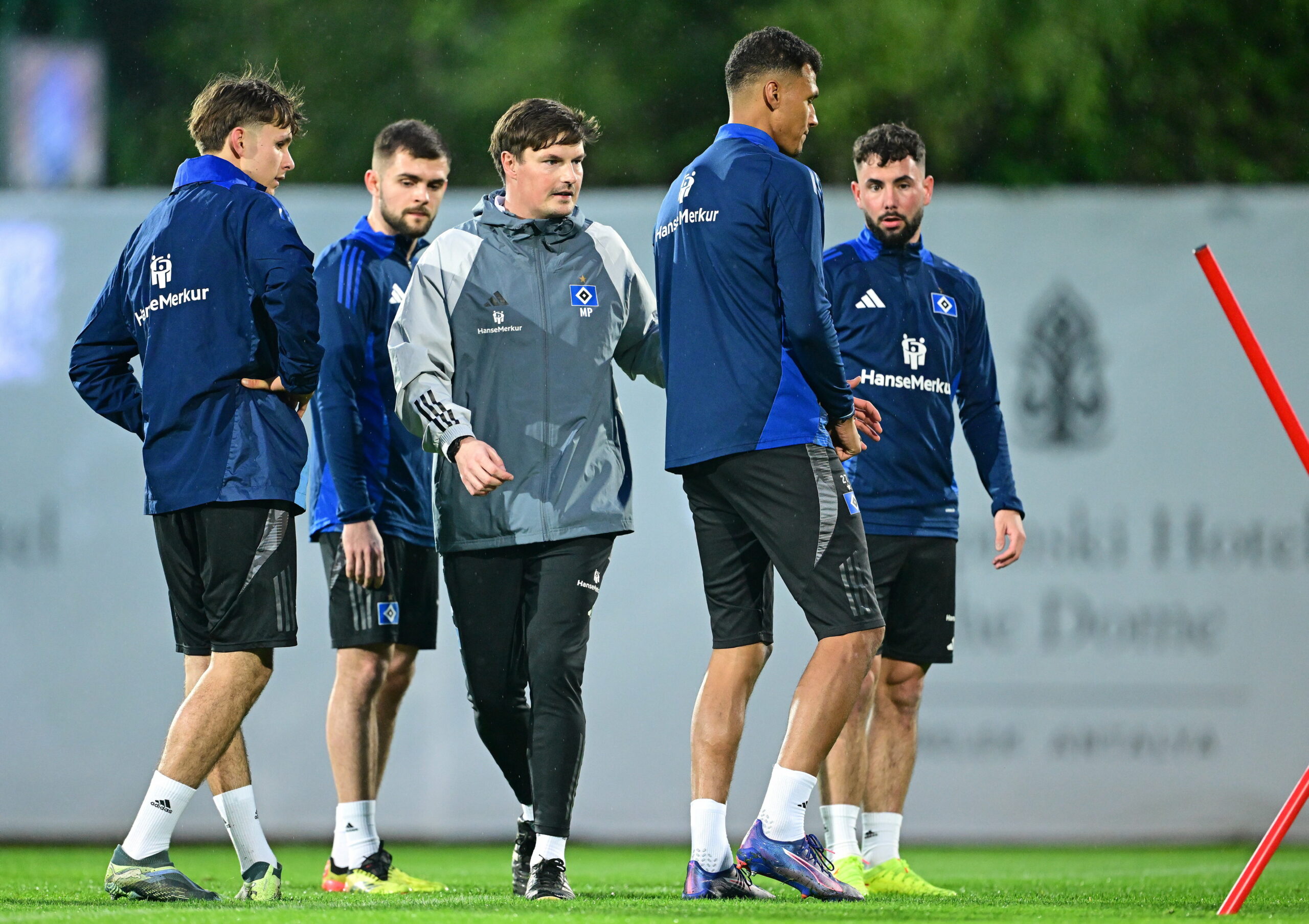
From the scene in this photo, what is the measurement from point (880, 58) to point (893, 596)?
786cm

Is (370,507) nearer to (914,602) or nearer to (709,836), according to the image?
(709,836)

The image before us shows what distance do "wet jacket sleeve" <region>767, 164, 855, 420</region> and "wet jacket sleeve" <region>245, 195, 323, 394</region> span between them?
1327 millimetres

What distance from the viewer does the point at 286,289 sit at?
4.38 m

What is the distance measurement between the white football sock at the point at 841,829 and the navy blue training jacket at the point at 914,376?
91cm

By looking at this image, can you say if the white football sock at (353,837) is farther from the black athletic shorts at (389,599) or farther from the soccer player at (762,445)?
the soccer player at (762,445)

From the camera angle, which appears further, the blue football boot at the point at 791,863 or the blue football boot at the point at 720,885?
the blue football boot at the point at 720,885

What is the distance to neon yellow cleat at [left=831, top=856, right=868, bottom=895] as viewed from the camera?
4.68 meters

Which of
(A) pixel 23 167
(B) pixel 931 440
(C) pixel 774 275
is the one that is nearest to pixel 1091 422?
(B) pixel 931 440

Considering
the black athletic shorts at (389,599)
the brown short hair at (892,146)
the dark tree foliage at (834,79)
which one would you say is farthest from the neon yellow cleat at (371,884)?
the dark tree foliage at (834,79)

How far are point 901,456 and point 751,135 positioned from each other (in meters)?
1.39

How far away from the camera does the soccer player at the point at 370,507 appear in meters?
5.09

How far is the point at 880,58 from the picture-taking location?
1219cm

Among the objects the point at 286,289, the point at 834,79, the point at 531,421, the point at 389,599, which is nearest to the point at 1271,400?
the point at 531,421

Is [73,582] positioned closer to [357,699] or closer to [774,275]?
[357,699]
